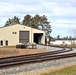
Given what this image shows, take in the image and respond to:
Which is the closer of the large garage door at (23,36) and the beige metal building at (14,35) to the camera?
the beige metal building at (14,35)

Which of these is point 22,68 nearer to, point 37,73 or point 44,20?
point 37,73

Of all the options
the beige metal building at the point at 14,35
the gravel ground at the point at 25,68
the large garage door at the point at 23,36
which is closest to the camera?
the gravel ground at the point at 25,68

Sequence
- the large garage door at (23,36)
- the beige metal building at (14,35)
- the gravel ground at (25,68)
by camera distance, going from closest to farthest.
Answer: the gravel ground at (25,68) → the beige metal building at (14,35) → the large garage door at (23,36)

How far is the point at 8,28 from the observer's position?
301 feet

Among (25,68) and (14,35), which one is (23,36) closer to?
(14,35)

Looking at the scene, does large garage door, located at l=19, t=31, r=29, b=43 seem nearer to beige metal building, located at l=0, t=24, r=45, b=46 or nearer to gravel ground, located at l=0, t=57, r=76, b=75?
beige metal building, located at l=0, t=24, r=45, b=46

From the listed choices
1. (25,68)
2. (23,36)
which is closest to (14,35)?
(23,36)

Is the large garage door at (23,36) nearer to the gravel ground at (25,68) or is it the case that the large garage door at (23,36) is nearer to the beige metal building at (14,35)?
the beige metal building at (14,35)

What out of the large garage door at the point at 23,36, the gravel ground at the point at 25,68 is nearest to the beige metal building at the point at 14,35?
the large garage door at the point at 23,36

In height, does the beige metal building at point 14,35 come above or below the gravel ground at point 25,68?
above

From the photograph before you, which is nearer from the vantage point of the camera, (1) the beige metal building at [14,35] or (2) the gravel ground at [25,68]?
(2) the gravel ground at [25,68]

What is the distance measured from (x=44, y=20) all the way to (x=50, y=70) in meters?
153

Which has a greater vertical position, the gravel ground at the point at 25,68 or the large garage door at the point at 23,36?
the large garage door at the point at 23,36

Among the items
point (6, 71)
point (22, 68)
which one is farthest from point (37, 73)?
point (6, 71)
